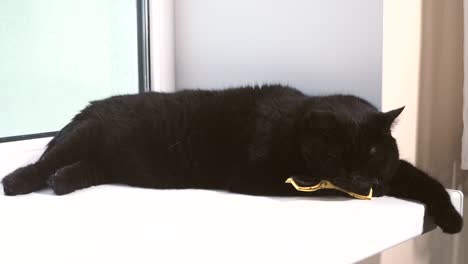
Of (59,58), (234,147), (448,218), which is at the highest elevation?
(59,58)

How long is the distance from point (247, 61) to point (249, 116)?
1.07 ft

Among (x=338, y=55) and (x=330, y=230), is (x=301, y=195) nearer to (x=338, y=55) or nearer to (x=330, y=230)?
(x=330, y=230)

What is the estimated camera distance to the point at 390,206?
0.95 m

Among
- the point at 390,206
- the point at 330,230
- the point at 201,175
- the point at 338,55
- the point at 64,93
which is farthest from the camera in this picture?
the point at 64,93

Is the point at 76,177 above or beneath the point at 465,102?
beneath

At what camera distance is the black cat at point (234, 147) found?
98 centimetres

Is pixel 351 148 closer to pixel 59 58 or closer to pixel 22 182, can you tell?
pixel 22 182

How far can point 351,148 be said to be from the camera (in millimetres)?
970

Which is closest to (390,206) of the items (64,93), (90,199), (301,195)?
(301,195)

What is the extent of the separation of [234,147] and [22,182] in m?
0.40

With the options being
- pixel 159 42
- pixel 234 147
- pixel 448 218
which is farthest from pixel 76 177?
pixel 448 218

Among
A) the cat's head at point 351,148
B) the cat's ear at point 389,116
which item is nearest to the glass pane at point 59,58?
the cat's head at point 351,148

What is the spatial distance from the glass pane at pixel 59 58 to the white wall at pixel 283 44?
16cm

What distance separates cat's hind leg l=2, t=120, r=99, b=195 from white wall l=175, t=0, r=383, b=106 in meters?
0.44
